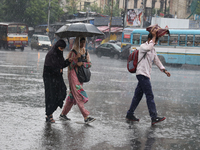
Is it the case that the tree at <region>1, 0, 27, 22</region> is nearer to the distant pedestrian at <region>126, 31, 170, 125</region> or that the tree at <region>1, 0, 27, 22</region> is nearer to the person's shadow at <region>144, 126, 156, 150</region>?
the distant pedestrian at <region>126, 31, 170, 125</region>

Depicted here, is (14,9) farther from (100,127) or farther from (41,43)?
(100,127)

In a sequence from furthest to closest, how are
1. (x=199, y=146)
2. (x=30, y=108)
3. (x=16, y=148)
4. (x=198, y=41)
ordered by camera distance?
(x=198, y=41)
(x=30, y=108)
(x=199, y=146)
(x=16, y=148)

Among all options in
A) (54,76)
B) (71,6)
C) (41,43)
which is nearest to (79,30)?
(54,76)

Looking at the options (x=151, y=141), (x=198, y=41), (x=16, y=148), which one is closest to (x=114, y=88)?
(x=151, y=141)

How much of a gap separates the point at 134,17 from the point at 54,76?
3858 centimetres

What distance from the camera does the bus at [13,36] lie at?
38.1 metres

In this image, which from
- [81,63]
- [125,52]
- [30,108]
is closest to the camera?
[81,63]

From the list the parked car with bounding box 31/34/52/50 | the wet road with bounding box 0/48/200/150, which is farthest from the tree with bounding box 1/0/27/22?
the wet road with bounding box 0/48/200/150

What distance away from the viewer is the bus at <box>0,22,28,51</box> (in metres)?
38.1

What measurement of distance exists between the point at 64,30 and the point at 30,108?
1.99m

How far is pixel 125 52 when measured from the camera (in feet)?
104

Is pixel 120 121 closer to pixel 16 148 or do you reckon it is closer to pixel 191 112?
pixel 191 112

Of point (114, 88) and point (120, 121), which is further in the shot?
point (114, 88)

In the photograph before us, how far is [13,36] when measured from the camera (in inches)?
1512
